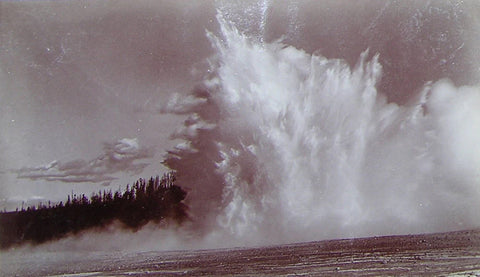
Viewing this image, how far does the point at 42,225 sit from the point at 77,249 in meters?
5.33

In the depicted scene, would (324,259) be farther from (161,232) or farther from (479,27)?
(161,232)

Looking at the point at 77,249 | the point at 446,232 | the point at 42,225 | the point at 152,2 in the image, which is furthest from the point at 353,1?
the point at 42,225

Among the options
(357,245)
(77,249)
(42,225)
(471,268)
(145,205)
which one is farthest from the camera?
(42,225)

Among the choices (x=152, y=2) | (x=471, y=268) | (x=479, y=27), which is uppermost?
(x=152, y=2)

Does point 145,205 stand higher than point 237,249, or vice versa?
point 145,205

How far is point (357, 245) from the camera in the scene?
2605 cm

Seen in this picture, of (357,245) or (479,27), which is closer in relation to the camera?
(479,27)

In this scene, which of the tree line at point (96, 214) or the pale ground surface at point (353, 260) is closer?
the pale ground surface at point (353, 260)

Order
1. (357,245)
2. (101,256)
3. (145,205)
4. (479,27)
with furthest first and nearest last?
1. (101,256)
2. (145,205)
3. (357,245)
4. (479,27)

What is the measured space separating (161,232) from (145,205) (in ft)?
8.41

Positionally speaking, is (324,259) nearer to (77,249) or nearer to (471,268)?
(471,268)

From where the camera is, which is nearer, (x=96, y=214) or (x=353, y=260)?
(x=353, y=260)

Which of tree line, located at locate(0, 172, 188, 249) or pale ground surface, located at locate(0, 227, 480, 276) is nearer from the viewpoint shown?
pale ground surface, located at locate(0, 227, 480, 276)

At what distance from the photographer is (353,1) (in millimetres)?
22750
